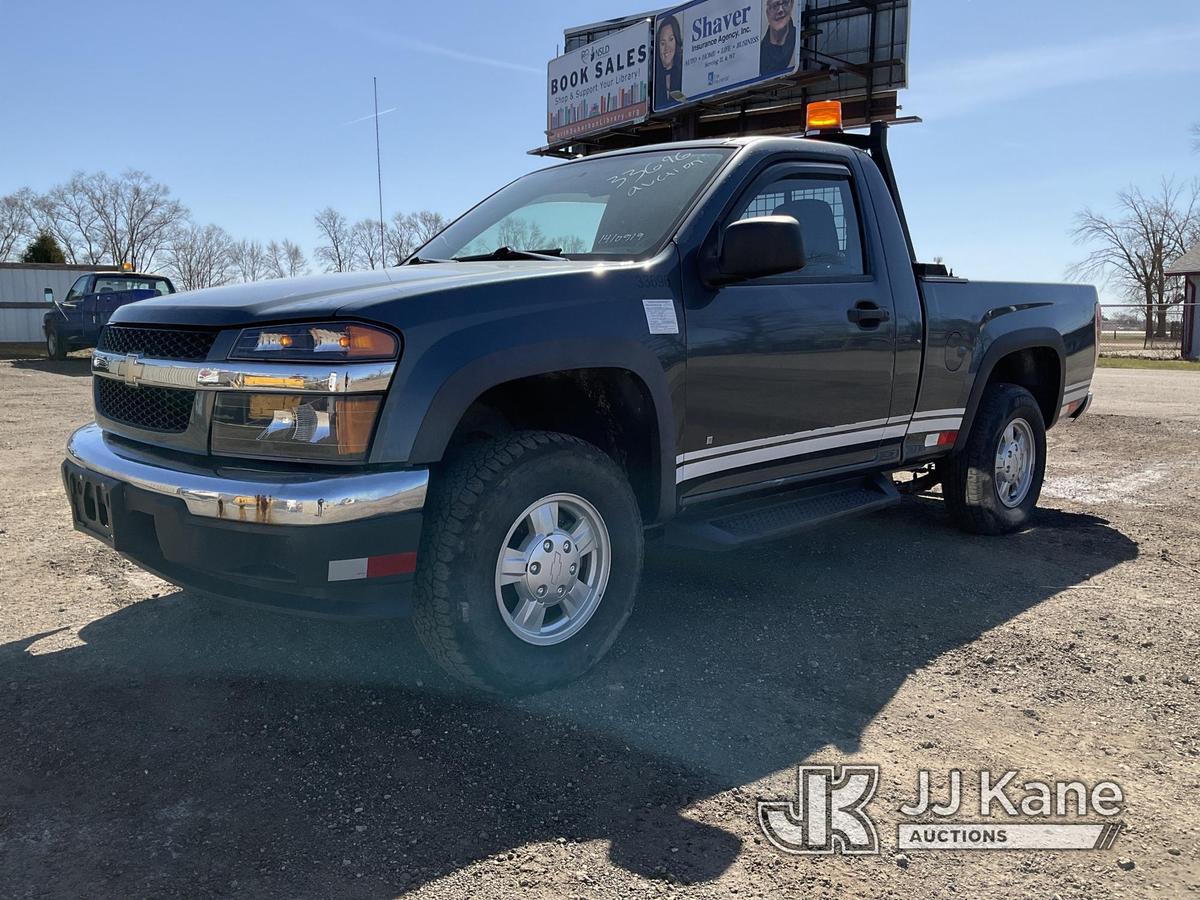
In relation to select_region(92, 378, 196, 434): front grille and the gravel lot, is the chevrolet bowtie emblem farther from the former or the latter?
the gravel lot

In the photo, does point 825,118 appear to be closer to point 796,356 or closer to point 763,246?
point 796,356

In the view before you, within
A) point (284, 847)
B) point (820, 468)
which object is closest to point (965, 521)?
point (820, 468)

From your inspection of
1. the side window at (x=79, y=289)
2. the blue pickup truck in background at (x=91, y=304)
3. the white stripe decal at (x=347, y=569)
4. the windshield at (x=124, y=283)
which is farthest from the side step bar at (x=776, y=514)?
the side window at (x=79, y=289)

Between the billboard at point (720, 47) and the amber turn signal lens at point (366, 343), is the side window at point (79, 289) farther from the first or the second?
the amber turn signal lens at point (366, 343)

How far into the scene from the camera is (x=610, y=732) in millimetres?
2914

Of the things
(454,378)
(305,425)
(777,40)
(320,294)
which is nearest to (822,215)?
(454,378)

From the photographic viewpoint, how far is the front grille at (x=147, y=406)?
9.72 feet

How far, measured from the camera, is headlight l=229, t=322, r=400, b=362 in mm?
2672

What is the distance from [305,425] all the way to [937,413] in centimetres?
330

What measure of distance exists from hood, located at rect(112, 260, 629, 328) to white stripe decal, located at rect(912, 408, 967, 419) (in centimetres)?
206

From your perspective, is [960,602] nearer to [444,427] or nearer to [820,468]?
[820,468]

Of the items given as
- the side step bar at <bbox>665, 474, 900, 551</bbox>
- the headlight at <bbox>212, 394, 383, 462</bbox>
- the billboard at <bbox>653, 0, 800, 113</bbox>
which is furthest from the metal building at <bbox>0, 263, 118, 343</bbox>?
the headlight at <bbox>212, 394, 383, 462</bbox>

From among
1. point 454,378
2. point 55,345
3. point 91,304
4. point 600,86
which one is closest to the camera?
point 454,378

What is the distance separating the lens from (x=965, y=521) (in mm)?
5391
